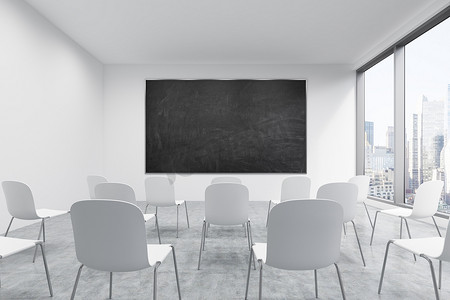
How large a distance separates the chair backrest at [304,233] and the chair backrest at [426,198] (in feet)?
6.42

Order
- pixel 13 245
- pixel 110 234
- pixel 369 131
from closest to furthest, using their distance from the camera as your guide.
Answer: pixel 110 234 < pixel 13 245 < pixel 369 131

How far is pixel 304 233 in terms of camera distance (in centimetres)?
158

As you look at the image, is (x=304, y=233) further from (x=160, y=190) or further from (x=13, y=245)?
(x=160, y=190)

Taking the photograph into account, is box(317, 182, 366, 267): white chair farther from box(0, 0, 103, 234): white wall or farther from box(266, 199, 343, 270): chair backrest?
box(0, 0, 103, 234): white wall

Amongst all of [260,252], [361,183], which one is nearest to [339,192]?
[260,252]

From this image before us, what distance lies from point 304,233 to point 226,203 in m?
1.27

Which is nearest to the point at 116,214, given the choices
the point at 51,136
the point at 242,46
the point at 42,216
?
the point at 42,216

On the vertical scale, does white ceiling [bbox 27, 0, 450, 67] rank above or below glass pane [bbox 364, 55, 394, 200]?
above

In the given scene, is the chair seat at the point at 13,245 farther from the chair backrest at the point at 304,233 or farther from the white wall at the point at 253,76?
the white wall at the point at 253,76

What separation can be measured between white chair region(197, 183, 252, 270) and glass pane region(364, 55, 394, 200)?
14.8ft

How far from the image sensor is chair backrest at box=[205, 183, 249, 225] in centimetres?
274

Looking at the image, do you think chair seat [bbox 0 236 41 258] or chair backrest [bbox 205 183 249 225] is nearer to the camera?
chair seat [bbox 0 236 41 258]

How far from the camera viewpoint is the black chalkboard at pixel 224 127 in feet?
23.9

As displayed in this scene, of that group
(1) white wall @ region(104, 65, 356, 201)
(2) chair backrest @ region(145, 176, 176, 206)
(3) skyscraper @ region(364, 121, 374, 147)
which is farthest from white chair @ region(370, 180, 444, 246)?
(1) white wall @ region(104, 65, 356, 201)
